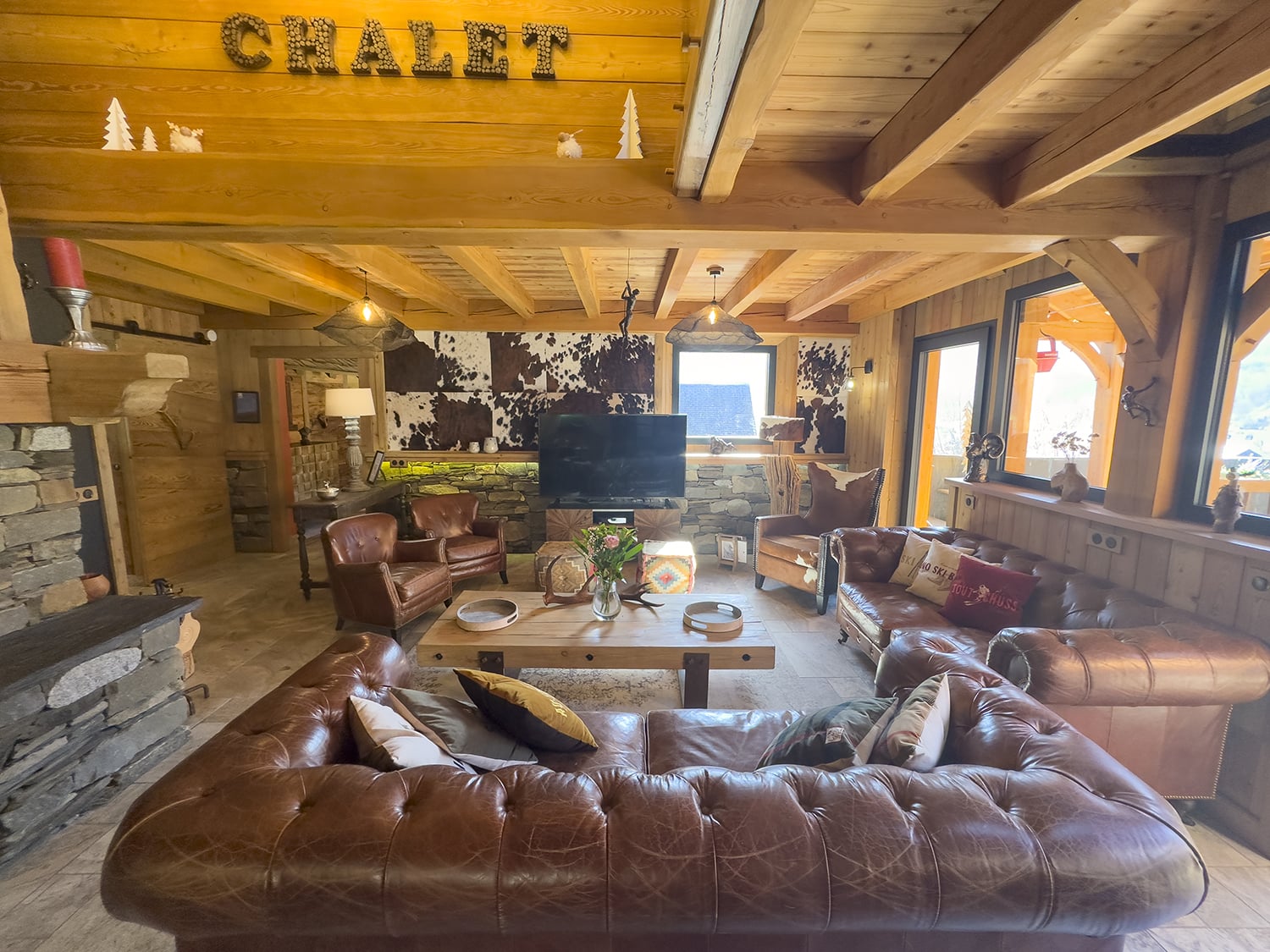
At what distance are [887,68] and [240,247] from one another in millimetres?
3199

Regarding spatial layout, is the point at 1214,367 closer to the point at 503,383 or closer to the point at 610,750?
the point at 610,750

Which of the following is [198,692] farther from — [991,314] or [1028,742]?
[991,314]

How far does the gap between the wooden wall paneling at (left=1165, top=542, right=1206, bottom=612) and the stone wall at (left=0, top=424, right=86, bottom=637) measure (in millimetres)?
4395

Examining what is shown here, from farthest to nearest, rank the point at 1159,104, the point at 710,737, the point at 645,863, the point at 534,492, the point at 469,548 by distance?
the point at 534,492, the point at 469,548, the point at 710,737, the point at 1159,104, the point at 645,863

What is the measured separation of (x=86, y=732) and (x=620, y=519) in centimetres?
352

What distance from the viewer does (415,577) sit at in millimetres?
3340

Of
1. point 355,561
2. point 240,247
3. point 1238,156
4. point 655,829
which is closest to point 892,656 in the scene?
point 655,829

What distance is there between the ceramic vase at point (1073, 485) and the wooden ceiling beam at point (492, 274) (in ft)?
10.7

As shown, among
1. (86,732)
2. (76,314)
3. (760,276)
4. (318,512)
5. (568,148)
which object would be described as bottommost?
(86,732)

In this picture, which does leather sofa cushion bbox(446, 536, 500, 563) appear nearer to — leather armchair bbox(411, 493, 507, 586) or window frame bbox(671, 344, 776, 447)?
leather armchair bbox(411, 493, 507, 586)

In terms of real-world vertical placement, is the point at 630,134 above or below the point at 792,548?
above

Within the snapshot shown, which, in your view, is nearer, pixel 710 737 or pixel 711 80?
pixel 711 80

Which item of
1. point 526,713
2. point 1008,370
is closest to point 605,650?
point 526,713

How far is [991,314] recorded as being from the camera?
3.43m
